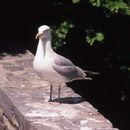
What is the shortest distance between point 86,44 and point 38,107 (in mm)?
2190

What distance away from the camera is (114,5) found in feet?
21.5

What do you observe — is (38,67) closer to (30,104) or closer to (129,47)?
(30,104)

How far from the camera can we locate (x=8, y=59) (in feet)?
23.5

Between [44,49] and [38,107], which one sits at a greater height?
[44,49]

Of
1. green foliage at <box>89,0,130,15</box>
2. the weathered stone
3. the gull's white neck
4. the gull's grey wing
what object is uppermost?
green foliage at <box>89,0,130,15</box>

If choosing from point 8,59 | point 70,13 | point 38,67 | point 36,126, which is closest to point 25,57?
point 8,59

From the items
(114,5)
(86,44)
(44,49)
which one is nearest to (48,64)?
(44,49)

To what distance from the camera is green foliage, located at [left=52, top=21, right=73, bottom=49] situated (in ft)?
23.3

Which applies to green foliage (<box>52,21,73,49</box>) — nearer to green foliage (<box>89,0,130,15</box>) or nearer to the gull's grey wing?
green foliage (<box>89,0,130,15</box>)

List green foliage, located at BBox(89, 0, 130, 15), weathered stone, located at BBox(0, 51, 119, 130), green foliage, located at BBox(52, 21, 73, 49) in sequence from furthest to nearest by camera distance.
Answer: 1. green foliage, located at BBox(52, 21, 73, 49)
2. green foliage, located at BBox(89, 0, 130, 15)
3. weathered stone, located at BBox(0, 51, 119, 130)

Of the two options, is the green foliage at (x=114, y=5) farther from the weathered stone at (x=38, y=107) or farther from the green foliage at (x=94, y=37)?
the weathered stone at (x=38, y=107)

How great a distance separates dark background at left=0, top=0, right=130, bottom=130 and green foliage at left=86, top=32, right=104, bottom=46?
122 millimetres

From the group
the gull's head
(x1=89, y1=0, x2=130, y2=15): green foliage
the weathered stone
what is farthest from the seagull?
(x1=89, y1=0, x2=130, y2=15): green foliage

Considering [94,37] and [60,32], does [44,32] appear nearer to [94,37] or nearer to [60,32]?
[94,37]
